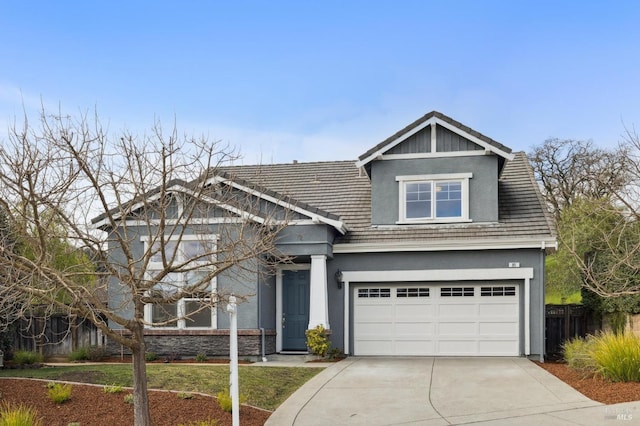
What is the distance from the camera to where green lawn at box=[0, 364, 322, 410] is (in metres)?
10.5

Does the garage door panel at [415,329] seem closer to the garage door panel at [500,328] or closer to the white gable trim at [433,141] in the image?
the garage door panel at [500,328]

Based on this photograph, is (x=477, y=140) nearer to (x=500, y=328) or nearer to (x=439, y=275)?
(x=439, y=275)

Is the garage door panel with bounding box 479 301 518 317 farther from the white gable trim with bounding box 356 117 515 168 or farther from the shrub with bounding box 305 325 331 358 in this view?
the shrub with bounding box 305 325 331 358

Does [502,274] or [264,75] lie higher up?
[264,75]

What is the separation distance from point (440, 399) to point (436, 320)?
20.6ft

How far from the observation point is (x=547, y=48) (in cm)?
1648

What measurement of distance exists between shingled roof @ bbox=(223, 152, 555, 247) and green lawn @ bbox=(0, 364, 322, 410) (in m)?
4.43

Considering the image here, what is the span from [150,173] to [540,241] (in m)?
11.3

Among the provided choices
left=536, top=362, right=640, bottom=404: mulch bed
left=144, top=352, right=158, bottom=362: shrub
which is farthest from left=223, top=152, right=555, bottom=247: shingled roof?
left=144, top=352, right=158, bottom=362: shrub

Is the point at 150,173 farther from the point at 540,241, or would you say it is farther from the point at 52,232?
the point at 540,241

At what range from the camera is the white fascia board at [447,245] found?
15.8 m

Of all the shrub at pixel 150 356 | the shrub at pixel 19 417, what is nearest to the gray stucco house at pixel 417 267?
the shrub at pixel 150 356

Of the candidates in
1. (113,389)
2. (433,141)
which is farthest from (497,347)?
(113,389)

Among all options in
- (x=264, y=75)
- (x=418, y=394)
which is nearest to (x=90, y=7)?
(x=264, y=75)
